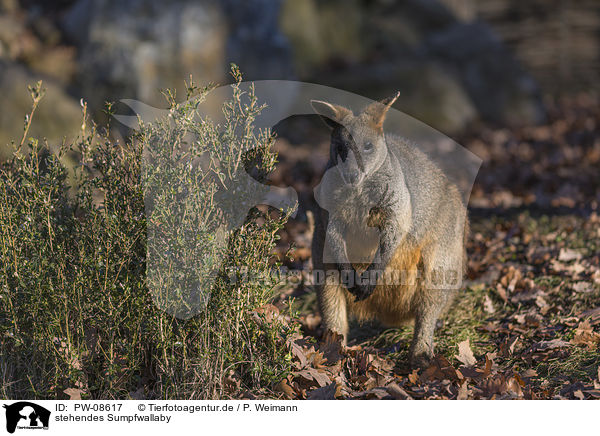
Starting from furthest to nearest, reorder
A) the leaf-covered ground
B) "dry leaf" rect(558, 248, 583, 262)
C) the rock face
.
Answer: the rock face < "dry leaf" rect(558, 248, 583, 262) < the leaf-covered ground

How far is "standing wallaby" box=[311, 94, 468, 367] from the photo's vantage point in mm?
4676

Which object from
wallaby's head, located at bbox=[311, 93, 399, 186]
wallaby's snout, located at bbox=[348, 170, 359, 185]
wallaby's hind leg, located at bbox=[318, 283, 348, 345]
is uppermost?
wallaby's head, located at bbox=[311, 93, 399, 186]

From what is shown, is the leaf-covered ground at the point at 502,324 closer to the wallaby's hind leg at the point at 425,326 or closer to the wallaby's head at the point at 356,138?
the wallaby's hind leg at the point at 425,326

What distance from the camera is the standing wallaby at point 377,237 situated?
15.3 feet

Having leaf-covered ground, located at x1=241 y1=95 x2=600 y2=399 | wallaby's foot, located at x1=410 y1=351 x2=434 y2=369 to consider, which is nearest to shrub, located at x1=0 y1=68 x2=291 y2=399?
leaf-covered ground, located at x1=241 y1=95 x2=600 y2=399

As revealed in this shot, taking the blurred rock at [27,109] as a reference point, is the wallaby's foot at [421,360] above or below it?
below

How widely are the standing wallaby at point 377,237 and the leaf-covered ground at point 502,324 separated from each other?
0.33 m

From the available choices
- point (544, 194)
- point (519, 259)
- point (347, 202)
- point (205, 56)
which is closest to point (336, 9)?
point (205, 56)

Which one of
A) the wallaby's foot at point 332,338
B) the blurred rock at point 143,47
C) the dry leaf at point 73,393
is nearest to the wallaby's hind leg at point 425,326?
the wallaby's foot at point 332,338

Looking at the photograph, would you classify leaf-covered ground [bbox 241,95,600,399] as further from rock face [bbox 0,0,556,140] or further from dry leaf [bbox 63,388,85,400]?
rock face [bbox 0,0,556,140]

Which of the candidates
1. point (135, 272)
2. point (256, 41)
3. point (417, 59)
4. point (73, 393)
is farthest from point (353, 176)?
point (417, 59)
